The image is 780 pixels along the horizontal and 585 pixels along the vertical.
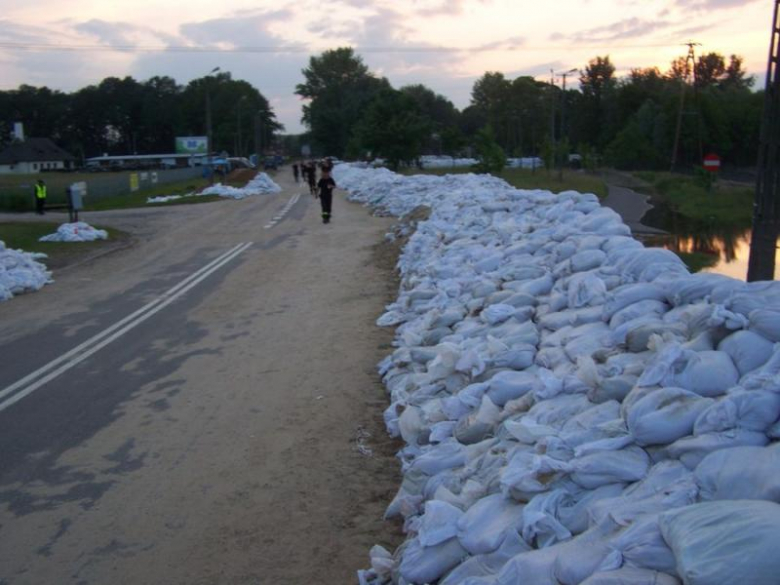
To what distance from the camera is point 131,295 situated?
13469 millimetres

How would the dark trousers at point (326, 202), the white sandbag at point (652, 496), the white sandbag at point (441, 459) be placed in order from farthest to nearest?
the dark trousers at point (326, 202) < the white sandbag at point (441, 459) < the white sandbag at point (652, 496)

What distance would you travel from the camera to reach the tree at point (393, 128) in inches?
2208

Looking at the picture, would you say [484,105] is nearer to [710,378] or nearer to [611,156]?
[611,156]

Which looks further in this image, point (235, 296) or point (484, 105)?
point (484, 105)

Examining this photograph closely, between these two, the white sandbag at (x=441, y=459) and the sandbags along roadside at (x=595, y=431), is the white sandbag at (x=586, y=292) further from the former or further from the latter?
the white sandbag at (x=441, y=459)

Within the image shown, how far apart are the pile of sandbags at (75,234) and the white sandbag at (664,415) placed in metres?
19.6

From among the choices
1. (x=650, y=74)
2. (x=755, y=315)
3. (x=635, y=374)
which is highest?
(x=650, y=74)

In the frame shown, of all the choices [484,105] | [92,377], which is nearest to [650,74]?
[484,105]

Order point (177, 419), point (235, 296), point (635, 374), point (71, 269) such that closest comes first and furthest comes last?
point (635, 374)
point (177, 419)
point (235, 296)
point (71, 269)

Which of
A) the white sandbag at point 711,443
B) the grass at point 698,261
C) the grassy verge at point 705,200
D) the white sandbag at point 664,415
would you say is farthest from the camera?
the grassy verge at point 705,200

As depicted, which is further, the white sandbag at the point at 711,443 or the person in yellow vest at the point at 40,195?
the person in yellow vest at the point at 40,195

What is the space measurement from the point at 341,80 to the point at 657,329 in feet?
426

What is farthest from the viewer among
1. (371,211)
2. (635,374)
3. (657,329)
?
(371,211)

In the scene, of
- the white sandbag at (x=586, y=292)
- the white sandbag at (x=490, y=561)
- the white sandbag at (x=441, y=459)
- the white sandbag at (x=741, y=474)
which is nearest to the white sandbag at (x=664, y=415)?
the white sandbag at (x=741, y=474)
